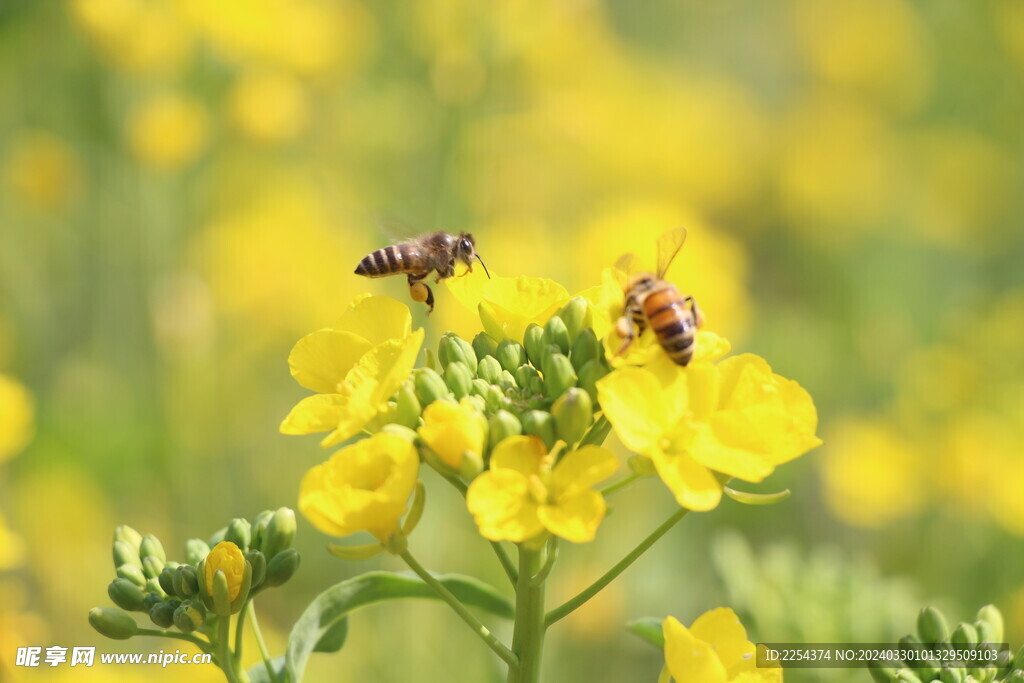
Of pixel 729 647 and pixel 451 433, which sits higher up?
pixel 451 433

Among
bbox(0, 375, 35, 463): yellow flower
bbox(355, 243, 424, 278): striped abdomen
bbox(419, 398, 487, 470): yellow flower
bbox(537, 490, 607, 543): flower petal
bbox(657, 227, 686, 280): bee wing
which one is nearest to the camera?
bbox(537, 490, 607, 543): flower petal

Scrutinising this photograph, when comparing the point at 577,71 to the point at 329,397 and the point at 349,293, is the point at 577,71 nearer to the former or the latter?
the point at 349,293

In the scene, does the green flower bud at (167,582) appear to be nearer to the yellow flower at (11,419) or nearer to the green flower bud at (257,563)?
the green flower bud at (257,563)

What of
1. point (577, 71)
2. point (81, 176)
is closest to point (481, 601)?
point (81, 176)

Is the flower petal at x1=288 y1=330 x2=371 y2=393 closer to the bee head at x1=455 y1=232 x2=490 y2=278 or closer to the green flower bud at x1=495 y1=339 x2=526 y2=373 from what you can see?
the green flower bud at x1=495 y1=339 x2=526 y2=373

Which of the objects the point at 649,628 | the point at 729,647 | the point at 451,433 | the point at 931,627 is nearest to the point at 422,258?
the point at 451,433

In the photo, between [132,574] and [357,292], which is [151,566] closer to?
[132,574]

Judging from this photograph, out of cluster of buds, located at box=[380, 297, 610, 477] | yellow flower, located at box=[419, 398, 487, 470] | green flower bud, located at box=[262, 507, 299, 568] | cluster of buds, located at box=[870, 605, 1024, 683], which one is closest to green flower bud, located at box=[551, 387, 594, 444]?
cluster of buds, located at box=[380, 297, 610, 477]
